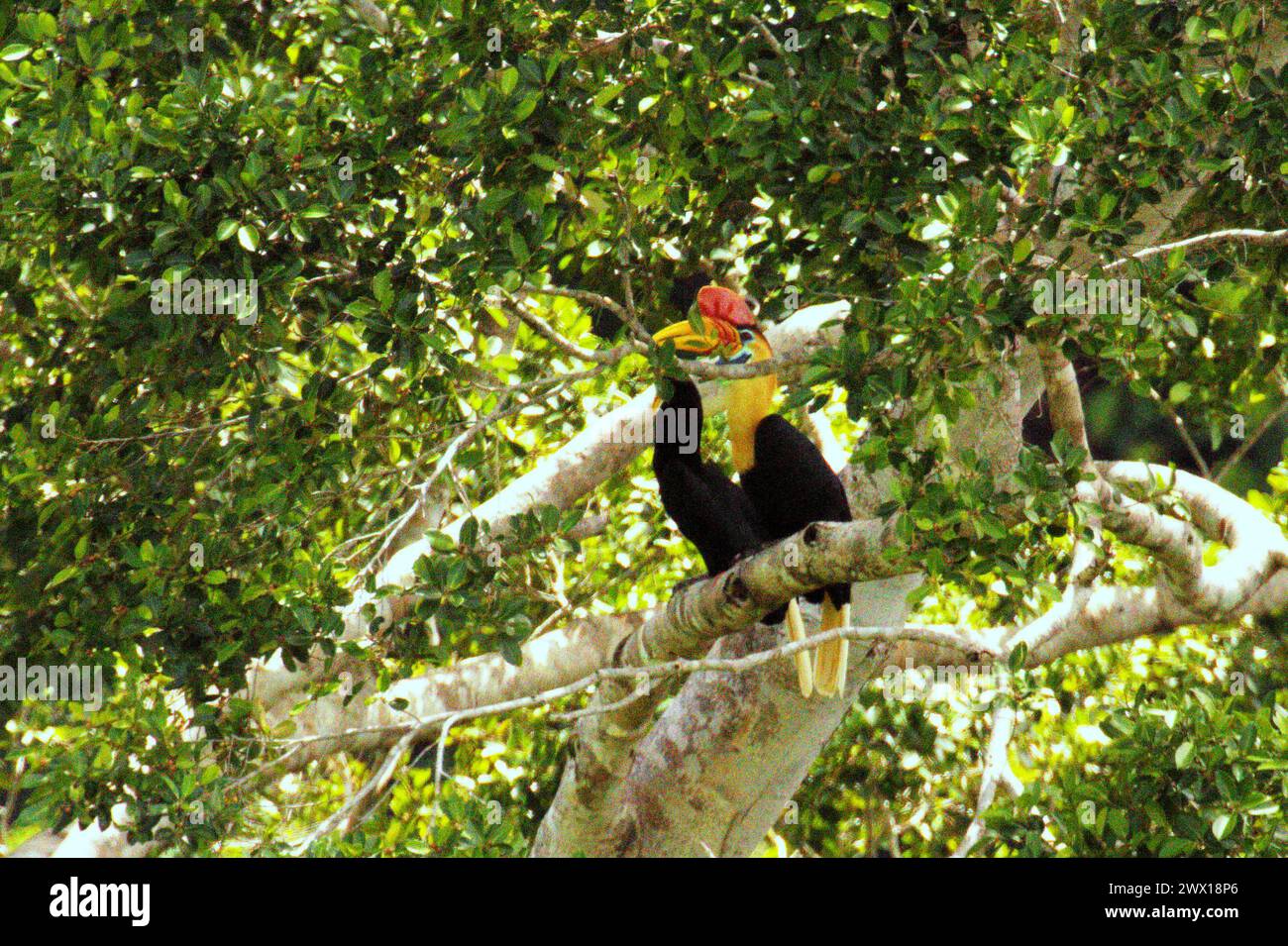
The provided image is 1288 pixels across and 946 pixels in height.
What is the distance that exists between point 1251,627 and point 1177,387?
1.64 meters

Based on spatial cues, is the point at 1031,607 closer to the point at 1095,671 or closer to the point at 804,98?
the point at 1095,671

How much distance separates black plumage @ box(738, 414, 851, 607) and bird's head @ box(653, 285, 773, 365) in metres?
0.23

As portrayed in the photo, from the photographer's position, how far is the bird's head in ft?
13.3

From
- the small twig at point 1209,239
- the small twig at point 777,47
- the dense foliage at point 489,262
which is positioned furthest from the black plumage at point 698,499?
the small twig at point 1209,239

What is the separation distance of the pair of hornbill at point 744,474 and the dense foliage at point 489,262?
339mm

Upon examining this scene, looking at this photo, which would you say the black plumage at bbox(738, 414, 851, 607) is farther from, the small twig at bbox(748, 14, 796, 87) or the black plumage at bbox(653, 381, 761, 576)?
the small twig at bbox(748, 14, 796, 87)

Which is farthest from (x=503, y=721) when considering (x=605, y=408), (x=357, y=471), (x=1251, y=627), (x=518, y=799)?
(x=1251, y=627)

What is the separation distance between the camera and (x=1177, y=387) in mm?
3318

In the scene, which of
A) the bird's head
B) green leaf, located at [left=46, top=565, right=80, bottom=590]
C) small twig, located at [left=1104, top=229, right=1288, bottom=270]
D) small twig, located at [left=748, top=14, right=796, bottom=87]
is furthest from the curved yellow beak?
green leaf, located at [left=46, top=565, right=80, bottom=590]

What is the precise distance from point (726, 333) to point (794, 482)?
0.50 meters

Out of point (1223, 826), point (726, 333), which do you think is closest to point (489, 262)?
point (726, 333)

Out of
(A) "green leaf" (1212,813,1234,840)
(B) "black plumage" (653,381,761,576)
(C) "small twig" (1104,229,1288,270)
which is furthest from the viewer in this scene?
(B) "black plumage" (653,381,761,576)

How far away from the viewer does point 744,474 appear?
14.3 feet

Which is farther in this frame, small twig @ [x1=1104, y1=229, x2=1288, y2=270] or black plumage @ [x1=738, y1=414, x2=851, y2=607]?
black plumage @ [x1=738, y1=414, x2=851, y2=607]
